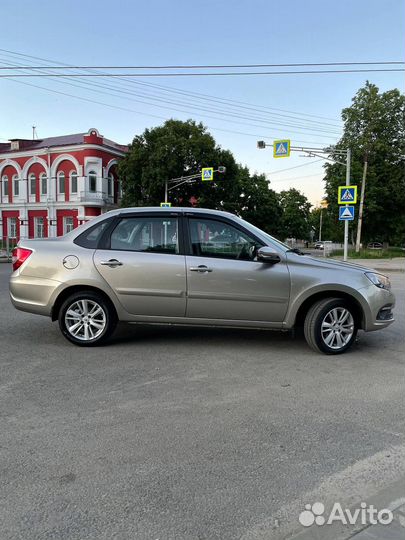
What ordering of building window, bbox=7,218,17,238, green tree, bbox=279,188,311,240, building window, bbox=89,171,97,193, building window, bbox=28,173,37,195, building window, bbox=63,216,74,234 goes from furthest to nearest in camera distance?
green tree, bbox=279,188,311,240, building window, bbox=7,218,17,238, building window, bbox=28,173,37,195, building window, bbox=63,216,74,234, building window, bbox=89,171,97,193

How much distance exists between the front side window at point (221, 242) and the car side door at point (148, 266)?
230 millimetres

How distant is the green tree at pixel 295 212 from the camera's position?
8112 cm

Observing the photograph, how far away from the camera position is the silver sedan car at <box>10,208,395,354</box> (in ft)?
18.1

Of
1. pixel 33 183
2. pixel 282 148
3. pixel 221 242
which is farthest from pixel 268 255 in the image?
pixel 33 183

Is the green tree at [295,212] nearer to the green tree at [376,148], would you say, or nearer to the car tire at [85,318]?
the green tree at [376,148]

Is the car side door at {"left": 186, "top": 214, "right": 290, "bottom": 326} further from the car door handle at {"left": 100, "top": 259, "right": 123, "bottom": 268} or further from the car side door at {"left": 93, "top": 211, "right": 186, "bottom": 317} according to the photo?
the car door handle at {"left": 100, "top": 259, "right": 123, "bottom": 268}

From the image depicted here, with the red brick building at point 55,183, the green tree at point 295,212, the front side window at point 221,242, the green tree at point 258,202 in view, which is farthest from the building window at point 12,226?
the front side window at point 221,242

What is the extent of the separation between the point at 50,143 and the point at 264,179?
97.5 feet

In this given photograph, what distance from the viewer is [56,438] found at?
329 cm

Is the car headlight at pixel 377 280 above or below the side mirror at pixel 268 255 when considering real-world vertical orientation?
below

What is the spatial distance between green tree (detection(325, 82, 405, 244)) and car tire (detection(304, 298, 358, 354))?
35314mm

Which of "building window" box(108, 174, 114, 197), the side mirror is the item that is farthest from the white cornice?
the side mirror

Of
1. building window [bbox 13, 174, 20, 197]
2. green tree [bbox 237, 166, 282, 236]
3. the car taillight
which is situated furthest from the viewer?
green tree [bbox 237, 166, 282, 236]

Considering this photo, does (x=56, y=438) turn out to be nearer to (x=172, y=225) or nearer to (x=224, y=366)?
(x=224, y=366)
